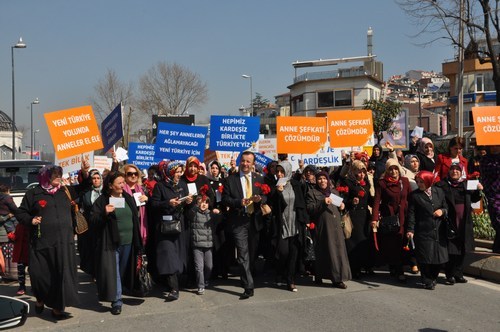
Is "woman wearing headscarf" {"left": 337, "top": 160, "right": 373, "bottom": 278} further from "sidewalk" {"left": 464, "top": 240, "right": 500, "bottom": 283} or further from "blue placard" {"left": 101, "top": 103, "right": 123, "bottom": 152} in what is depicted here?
"blue placard" {"left": 101, "top": 103, "right": 123, "bottom": 152}

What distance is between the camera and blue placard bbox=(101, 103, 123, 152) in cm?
1183

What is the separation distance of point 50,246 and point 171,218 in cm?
157

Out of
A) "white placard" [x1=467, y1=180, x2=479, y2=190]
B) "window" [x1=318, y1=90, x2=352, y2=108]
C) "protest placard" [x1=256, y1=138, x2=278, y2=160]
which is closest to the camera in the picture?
"white placard" [x1=467, y1=180, x2=479, y2=190]

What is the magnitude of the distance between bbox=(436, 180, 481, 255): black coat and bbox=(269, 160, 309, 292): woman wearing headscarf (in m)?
2.00

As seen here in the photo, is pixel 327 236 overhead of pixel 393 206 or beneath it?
beneath

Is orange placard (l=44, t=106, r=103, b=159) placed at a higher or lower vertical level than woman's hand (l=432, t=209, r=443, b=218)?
higher

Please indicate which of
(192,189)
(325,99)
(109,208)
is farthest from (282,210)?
(325,99)

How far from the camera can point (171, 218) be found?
303 inches

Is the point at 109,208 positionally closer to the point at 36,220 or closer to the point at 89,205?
the point at 36,220

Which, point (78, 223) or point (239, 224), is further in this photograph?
point (239, 224)

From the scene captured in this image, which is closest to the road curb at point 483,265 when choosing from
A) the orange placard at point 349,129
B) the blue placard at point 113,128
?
the orange placard at point 349,129

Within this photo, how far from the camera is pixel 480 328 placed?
6.04 metres

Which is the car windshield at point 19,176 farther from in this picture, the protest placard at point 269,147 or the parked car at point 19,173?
the protest placard at point 269,147

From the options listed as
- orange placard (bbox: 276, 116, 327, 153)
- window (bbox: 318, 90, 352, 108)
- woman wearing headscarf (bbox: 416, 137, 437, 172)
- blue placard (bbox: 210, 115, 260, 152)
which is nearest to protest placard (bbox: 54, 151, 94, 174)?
blue placard (bbox: 210, 115, 260, 152)
